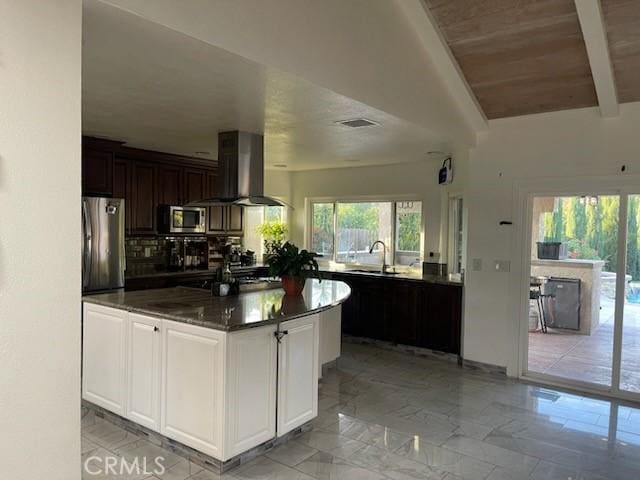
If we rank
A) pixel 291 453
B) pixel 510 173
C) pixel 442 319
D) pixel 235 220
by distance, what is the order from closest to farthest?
pixel 291 453 → pixel 510 173 → pixel 442 319 → pixel 235 220

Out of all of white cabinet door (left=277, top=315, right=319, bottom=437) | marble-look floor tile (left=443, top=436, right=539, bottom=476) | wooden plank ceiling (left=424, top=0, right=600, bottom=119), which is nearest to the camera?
marble-look floor tile (left=443, top=436, right=539, bottom=476)

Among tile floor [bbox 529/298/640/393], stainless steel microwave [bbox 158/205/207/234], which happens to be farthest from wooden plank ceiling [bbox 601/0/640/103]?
stainless steel microwave [bbox 158/205/207/234]

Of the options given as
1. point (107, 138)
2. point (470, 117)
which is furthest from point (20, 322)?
point (470, 117)

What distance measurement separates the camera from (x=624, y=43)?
3617 mm

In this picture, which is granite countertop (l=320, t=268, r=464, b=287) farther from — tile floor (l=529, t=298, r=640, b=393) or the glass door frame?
tile floor (l=529, t=298, r=640, b=393)

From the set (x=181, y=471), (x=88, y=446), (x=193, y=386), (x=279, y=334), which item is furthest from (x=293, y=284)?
(x=88, y=446)


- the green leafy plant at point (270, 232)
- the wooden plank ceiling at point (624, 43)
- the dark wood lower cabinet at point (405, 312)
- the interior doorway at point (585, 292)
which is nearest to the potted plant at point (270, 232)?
the green leafy plant at point (270, 232)

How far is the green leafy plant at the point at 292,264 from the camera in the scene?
3873mm

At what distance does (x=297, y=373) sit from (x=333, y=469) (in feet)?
2.16

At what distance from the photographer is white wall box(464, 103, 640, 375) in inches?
174

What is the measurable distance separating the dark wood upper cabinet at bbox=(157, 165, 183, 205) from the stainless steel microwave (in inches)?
6.1

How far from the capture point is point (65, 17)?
171 centimetres

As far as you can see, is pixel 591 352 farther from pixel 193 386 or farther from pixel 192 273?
pixel 192 273

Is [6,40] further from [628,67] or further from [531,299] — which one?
[531,299]
